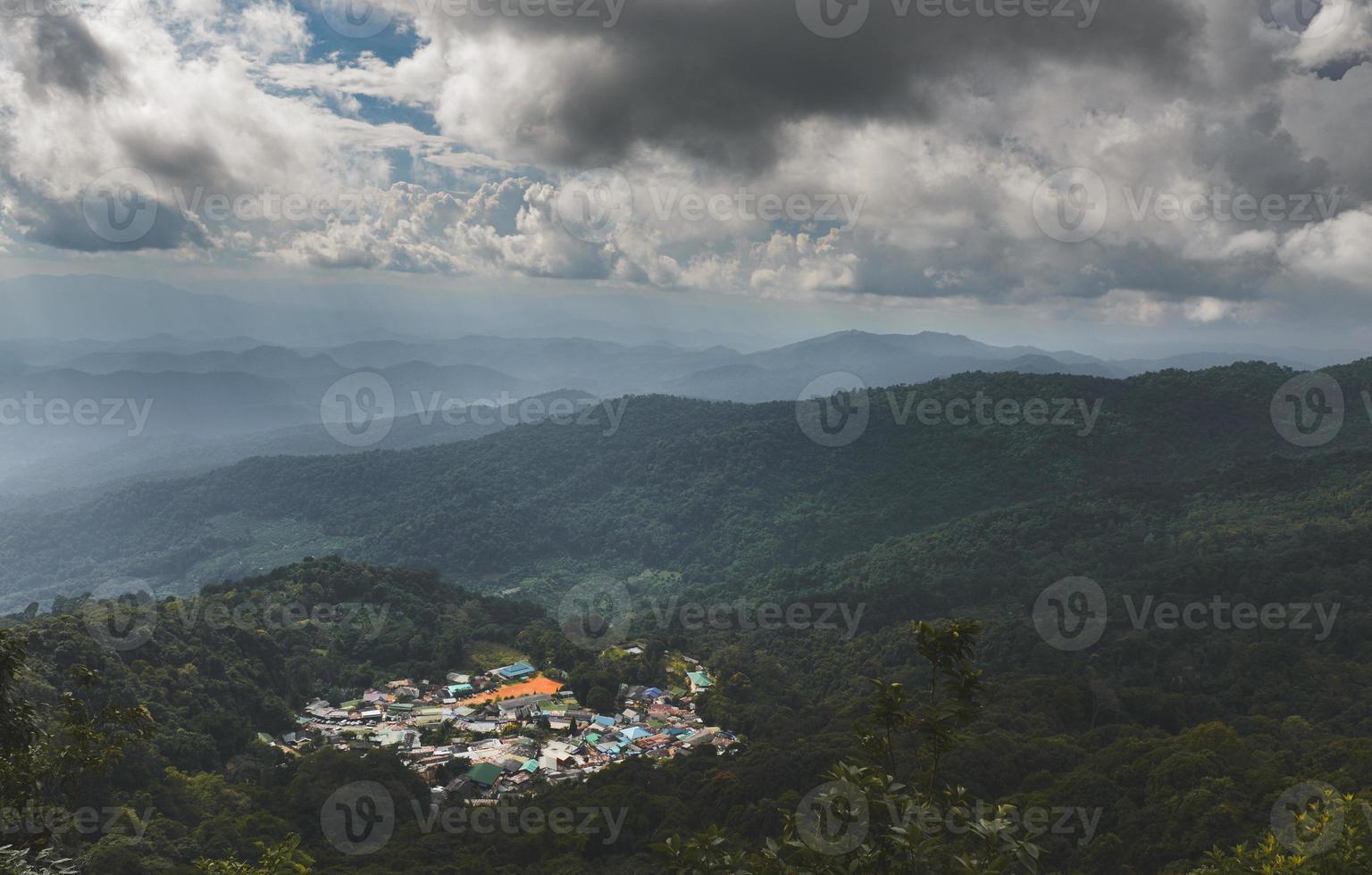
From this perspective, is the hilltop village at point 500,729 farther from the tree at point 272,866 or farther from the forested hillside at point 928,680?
the tree at point 272,866

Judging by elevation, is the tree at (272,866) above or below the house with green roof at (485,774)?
above

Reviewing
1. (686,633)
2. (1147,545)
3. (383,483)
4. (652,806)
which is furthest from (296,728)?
(383,483)

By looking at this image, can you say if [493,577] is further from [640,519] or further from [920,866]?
[920,866]

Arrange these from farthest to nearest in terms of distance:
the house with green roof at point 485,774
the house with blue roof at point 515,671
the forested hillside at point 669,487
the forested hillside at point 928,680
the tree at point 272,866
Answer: the forested hillside at point 669,487 < the house with blue roof at point 515,671 < the house with green roof at point 485,774 < the forested hillside at point 928,680 < the tree at point 272,866

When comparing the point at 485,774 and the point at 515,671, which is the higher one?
the point at 485,774

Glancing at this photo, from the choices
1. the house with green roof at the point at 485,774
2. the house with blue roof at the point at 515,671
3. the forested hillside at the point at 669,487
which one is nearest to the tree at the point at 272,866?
the house with green roof at the point at 485,774

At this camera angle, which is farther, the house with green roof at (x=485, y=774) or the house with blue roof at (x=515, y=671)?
the house with blue roof at (x=515, y=671)

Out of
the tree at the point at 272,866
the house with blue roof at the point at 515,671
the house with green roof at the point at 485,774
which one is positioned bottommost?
the house with blue roof at the point at 515,671

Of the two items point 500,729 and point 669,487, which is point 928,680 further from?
point 669,487

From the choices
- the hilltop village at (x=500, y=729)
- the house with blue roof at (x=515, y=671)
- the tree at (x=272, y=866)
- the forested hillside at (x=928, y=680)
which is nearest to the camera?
the tree at (x=272, y=866)

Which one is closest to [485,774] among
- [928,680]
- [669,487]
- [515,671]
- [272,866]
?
[515,671]
